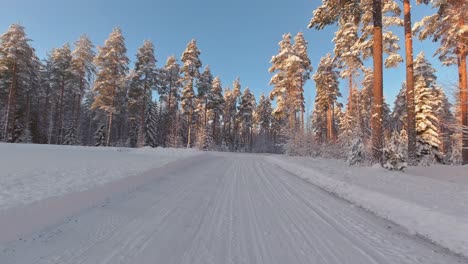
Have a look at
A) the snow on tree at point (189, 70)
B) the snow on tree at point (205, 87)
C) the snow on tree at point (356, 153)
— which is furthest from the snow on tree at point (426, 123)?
the snow on tree at point (205, 87)

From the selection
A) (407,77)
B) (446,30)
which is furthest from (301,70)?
(407,77)

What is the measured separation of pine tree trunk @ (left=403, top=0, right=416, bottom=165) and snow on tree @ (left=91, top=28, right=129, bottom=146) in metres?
29.1

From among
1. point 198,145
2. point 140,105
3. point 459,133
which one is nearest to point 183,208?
point 459,133

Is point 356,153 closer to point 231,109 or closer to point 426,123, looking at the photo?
point 426,123

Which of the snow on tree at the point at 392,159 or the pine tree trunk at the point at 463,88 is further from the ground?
the pine tree trunk at the point at 463,88

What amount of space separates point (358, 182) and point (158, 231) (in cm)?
613

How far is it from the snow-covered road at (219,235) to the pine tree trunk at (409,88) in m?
9.75

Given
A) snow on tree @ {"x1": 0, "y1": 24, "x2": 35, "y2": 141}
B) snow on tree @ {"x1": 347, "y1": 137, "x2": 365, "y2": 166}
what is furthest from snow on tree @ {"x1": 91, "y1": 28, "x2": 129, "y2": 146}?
snow on tree @ {"x1": 347, "y1": 137, "x2": 365, "y2": 166}

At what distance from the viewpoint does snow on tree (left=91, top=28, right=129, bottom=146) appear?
3212 centimetres

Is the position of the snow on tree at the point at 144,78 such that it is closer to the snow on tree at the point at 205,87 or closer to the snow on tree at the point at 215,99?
the snow on tree at the point at 205,87

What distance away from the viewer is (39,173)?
7.77 meters

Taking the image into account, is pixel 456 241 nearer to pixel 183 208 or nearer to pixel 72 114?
pixel 183 208

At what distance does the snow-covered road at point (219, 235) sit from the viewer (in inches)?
132

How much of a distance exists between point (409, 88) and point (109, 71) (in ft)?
99.2
